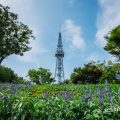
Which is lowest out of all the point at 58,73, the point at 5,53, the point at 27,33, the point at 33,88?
the point at 33,88

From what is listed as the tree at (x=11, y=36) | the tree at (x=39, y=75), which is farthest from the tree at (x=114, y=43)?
the tree at (x=39, y=75)

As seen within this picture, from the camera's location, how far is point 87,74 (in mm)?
40656

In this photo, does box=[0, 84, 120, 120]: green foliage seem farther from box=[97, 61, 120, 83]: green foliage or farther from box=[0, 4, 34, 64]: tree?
box=[0, 4, 34, 64]: tree

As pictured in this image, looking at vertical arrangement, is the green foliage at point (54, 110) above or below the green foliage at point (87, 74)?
below

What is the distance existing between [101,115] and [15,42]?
38197mm

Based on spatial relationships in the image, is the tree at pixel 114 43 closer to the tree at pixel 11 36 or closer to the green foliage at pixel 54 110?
the tree at pixel 11 36

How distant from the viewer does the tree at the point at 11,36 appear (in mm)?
42719

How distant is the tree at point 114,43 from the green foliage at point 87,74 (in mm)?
2997

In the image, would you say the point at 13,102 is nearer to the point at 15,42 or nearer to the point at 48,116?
the point at 48,116

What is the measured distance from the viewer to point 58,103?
6.70 metres

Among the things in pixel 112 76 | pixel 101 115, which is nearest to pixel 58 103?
pixel 101 115

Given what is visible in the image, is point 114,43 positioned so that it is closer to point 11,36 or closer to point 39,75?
point 11,36

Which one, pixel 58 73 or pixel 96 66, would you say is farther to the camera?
pixel 58 73

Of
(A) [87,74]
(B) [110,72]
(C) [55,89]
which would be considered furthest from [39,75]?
(C) [55,89]
